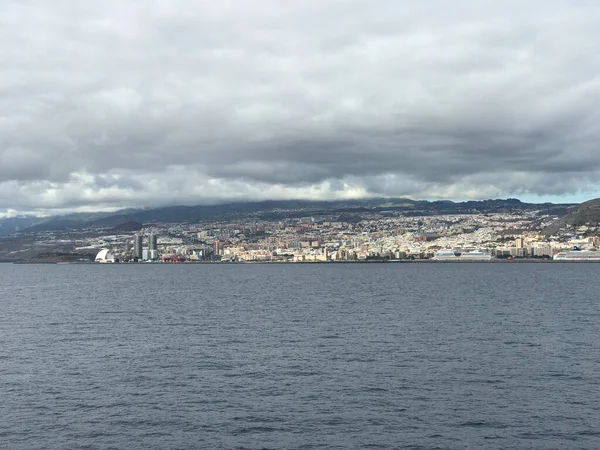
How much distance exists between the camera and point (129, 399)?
30.8 meters

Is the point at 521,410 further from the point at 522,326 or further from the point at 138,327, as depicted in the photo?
the point at 138,327

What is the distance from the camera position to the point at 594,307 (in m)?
67.6

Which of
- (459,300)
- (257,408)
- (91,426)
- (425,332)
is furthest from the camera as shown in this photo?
(459,300)

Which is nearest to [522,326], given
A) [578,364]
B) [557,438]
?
[578,364]

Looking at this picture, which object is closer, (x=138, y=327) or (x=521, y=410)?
(x=521, y=410)

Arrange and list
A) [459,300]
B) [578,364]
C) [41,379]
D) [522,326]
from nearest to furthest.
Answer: [41,379] → [578,364] → [522,326] → [459,300]

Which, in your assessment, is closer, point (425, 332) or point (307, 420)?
point (307, 420)

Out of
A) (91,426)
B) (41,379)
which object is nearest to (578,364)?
(91,426)

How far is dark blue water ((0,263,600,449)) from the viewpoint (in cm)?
2578

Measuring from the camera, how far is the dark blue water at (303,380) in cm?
2578

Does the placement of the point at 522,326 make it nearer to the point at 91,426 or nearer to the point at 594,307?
the point at 594,307

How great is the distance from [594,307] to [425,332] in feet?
90.7

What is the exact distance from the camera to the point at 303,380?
1346 inches

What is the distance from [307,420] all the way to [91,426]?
925 cm
